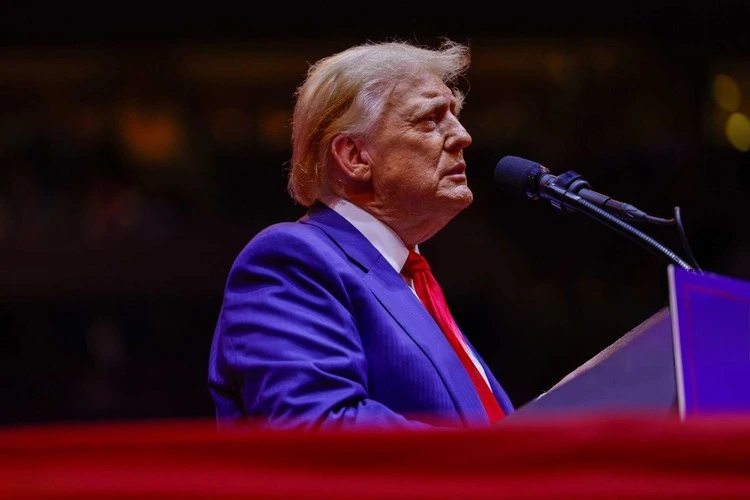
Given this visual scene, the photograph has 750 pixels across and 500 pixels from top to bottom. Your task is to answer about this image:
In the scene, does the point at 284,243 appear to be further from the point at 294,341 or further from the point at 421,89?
the point at 421,89

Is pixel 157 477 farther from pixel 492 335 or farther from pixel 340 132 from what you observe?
pixel 492 335

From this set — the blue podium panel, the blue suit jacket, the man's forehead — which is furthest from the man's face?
the blue podium panel

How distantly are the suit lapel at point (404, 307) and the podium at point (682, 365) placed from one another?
0.25 meters

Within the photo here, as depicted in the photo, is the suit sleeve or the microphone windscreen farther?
the microphone windscreen

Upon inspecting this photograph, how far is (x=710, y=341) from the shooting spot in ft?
2.91

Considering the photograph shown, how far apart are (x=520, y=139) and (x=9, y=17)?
1748 mm

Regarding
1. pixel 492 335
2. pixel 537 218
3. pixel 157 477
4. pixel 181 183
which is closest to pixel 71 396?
pixel 181 183

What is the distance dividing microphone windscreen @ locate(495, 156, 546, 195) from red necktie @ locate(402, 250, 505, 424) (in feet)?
0.60

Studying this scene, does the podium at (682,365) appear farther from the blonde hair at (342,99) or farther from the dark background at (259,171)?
the dark background at (259,171)

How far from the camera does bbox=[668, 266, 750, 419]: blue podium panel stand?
85 cm

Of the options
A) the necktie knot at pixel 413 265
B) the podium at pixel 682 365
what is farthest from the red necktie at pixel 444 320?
the podium at pixel 682 365

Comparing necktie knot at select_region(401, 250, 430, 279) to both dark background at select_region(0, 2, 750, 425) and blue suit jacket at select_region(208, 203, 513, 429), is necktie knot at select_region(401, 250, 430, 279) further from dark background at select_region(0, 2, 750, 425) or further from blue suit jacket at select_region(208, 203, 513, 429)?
dark background at select_region(0, 2, 750, 425)

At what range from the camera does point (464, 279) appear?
11.0ft

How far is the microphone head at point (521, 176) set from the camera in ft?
4.81
